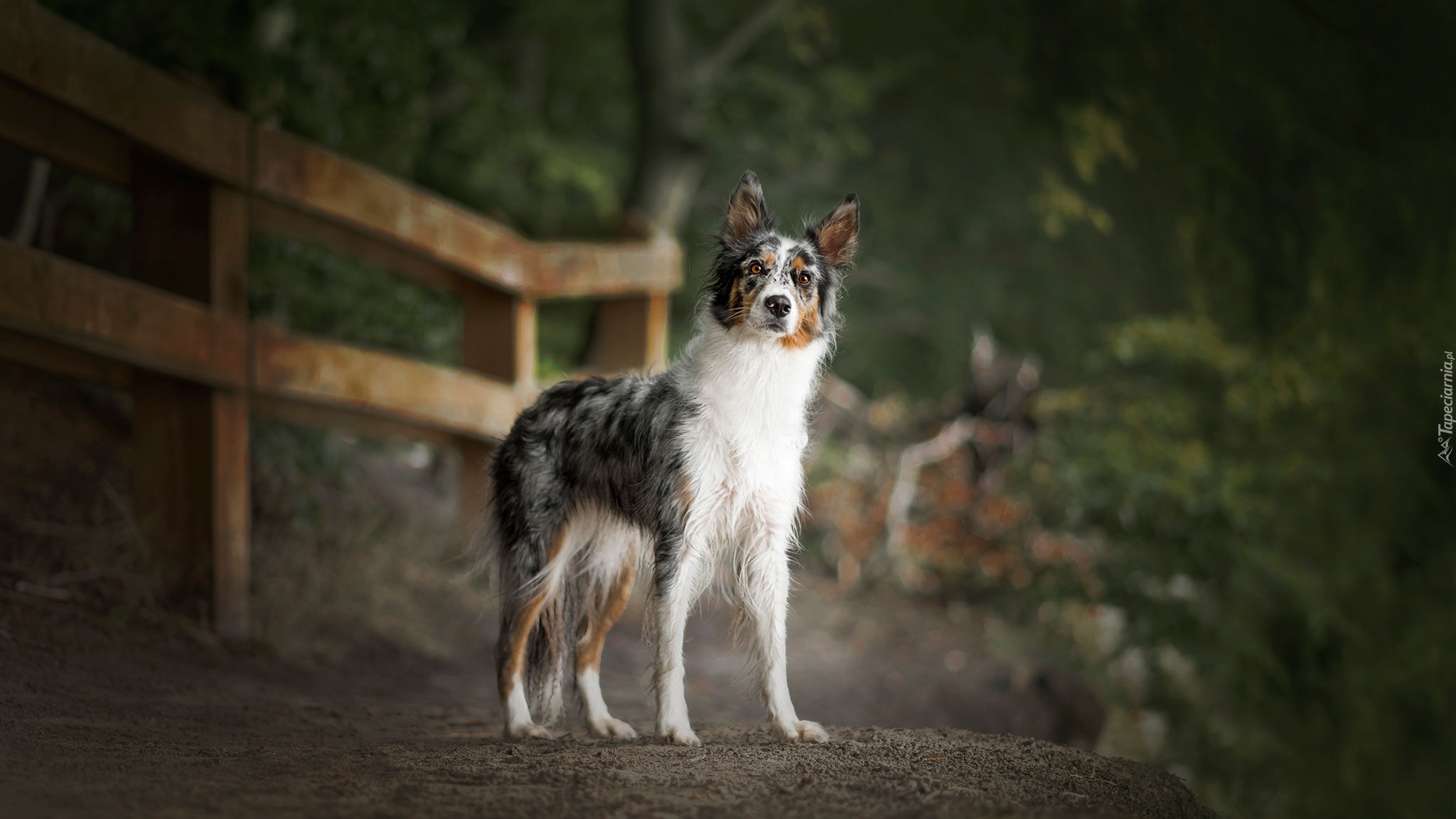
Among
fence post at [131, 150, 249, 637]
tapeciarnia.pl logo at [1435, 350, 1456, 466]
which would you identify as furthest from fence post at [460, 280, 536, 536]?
tapeciarnia.pl logo at [1435, 350, 1456, 466]

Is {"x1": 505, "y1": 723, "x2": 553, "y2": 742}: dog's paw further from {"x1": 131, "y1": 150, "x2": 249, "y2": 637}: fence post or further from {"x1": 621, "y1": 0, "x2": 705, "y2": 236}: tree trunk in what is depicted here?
{"x1": 621, "y1": 0, "x2": 705, "y2": 236}: tree trunk

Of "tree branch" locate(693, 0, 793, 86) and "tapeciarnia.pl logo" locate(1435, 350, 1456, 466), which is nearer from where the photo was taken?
"tapeciarnia.pl logo" locate(1435, 350, 1456, 466)

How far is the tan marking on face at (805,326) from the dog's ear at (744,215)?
369mm

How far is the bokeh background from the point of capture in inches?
269

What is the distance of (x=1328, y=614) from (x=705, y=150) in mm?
8129

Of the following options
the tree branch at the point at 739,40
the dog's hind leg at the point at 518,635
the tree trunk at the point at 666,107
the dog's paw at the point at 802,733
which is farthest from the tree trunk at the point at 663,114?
the dog's paw at the point at 802,733

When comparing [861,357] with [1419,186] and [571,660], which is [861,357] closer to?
[1419,186]

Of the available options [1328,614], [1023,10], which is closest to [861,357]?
[1023,10]

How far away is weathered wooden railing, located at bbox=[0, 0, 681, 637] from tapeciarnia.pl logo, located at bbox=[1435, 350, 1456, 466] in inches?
223

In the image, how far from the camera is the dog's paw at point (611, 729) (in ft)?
14.6

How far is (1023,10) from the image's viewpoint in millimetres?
9812

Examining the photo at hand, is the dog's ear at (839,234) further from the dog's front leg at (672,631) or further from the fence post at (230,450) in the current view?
the fence post at (230,450)

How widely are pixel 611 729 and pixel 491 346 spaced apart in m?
3.95

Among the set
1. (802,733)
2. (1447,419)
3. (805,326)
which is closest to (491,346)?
(805,326)
